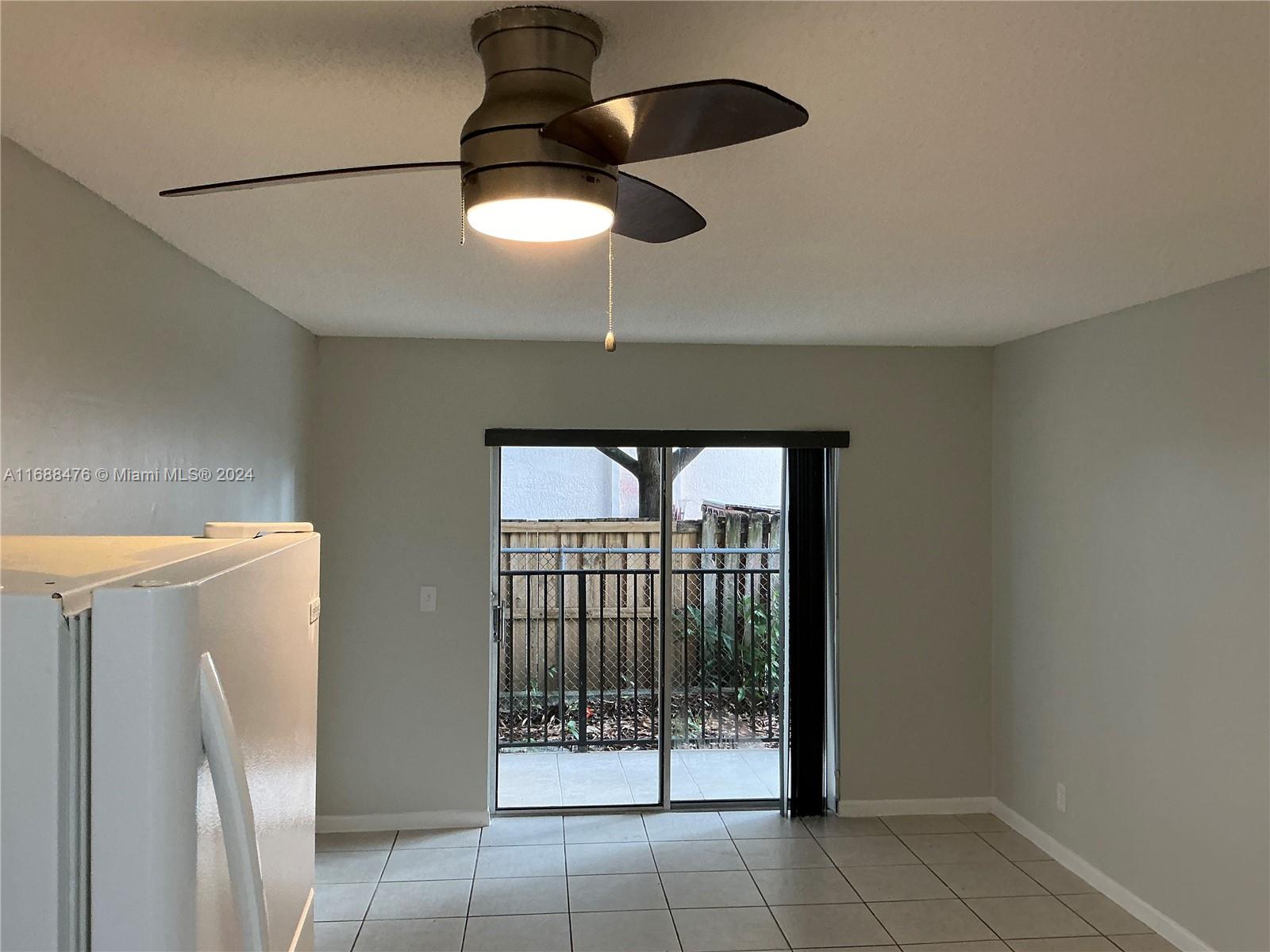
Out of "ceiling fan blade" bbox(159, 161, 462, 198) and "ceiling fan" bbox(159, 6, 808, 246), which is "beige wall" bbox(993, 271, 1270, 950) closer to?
"ceiling fan" bbox(159, 6, 808, 246)

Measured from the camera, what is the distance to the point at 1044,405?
4586mm

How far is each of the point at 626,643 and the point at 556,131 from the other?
413 cm

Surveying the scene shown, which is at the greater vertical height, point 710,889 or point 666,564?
point 666,564

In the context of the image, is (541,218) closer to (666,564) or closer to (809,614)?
(666,564)

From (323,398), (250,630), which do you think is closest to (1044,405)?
(323,398)

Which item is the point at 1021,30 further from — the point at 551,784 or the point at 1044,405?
the point at 551,784

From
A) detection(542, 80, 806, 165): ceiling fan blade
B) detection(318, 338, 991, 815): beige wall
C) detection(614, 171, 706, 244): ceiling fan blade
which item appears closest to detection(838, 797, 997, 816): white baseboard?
detection(318, 338, 991, 815): beige wall

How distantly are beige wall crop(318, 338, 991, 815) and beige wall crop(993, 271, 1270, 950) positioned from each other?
30 centimetres

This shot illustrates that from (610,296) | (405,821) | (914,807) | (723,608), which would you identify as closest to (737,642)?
(723,608)

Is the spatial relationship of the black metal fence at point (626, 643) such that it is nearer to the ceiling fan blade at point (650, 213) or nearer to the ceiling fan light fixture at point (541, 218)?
the ceiling fan blade at point (650, 213)

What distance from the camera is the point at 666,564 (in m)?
5.08

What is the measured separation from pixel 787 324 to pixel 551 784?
2.70m

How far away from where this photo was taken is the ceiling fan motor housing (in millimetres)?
1347

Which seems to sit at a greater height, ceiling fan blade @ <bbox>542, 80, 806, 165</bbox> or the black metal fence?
ceiling fan blade @ <bbox>542, 80, 806, 165</bbox>
